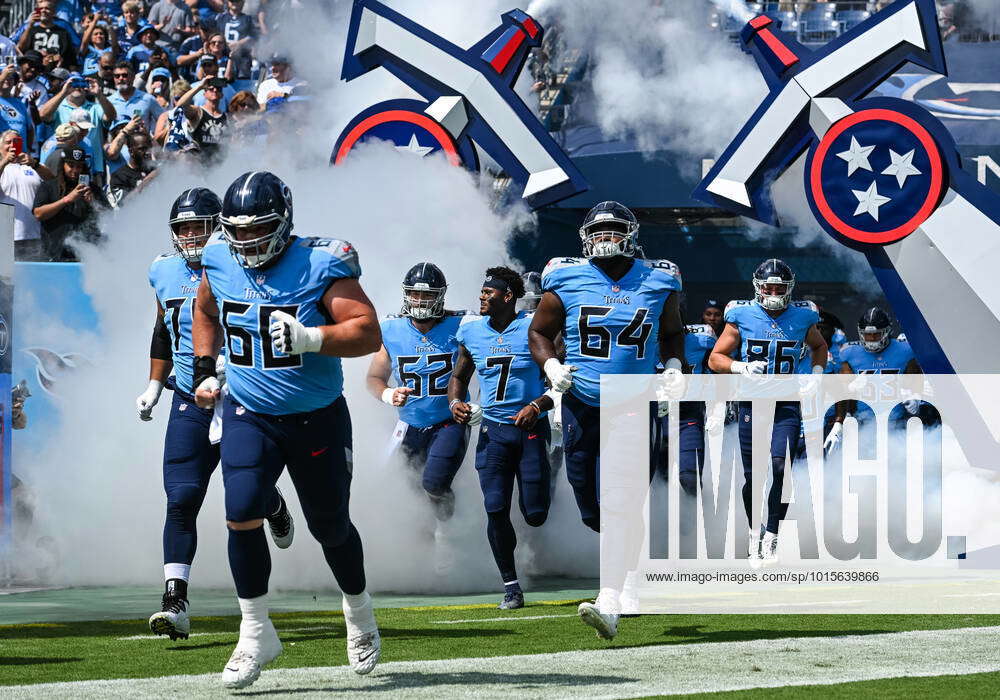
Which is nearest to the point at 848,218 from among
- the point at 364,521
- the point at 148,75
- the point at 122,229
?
the point at 364,521

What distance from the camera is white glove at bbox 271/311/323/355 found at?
4.59 metres

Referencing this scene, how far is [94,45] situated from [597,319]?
9.74 metres

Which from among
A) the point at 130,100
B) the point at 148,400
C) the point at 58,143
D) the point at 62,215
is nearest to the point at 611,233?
the point at 148,400

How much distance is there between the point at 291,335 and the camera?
181 inches

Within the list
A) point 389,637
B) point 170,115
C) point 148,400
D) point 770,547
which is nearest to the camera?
point 389,637

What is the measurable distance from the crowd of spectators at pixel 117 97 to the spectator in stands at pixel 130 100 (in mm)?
13

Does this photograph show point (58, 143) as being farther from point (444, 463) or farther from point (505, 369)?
point (505, 369)

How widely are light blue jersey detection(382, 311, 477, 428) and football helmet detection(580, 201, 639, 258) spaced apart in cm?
214

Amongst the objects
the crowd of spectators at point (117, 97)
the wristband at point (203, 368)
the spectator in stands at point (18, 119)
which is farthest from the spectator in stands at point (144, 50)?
the wristband at point (203, 368)

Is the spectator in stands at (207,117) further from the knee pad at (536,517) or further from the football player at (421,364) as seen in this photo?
the knee pad at (536,517)

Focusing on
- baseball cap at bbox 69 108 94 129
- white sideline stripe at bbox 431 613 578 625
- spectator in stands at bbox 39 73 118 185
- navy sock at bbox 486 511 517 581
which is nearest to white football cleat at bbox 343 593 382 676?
white sideline stripe at bbox 431 613 578 625

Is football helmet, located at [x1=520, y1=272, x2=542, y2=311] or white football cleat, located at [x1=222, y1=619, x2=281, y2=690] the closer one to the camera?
white football cleat, located at [x1=222, y1=619, x2=281, y2=690]

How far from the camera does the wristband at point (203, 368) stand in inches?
212

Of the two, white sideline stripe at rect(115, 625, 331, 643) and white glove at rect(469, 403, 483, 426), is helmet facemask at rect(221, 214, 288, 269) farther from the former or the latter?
white glove at rect(469, 403, 483, 426)
